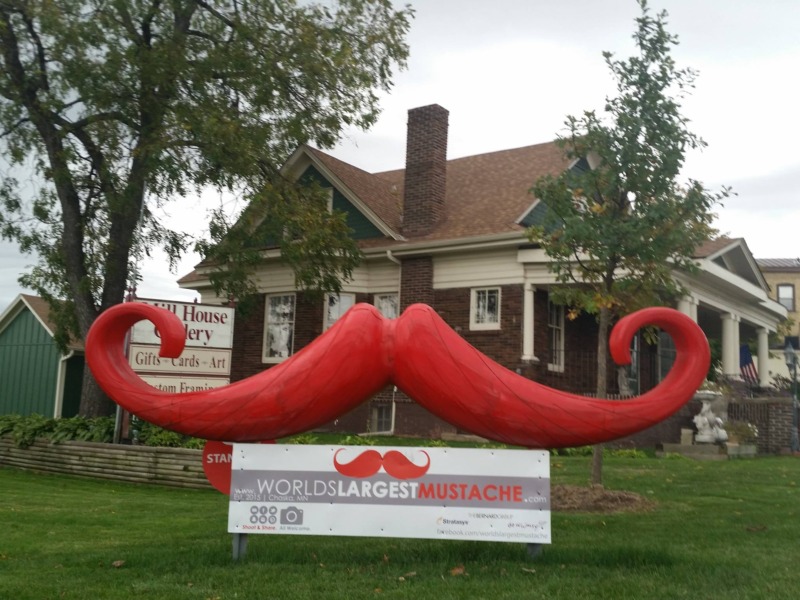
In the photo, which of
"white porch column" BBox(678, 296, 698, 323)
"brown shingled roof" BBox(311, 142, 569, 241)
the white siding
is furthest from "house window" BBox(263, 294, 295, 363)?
"white porch column" BBox(678, 296, 698, 323)

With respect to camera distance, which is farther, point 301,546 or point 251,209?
point 251,209

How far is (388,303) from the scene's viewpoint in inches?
859

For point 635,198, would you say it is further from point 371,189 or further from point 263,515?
point 371,189

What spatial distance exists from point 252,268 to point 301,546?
11983 millimetres

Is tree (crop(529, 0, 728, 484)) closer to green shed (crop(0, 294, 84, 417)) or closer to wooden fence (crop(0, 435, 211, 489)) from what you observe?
wooden fence (crop(0, 435, 211, 489))

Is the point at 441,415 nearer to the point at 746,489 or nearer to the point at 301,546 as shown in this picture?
the point at 301,546

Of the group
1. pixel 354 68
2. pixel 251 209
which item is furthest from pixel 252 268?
pixel 354 68

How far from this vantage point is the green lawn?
5641mm

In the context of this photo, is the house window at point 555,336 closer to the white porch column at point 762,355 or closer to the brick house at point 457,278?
the brick house at point 457,278

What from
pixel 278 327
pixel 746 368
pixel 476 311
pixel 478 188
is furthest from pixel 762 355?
pixel 278 327

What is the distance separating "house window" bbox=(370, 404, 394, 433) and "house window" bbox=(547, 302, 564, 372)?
418cm

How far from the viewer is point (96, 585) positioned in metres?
5.77

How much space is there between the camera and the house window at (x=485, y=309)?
1964 cm

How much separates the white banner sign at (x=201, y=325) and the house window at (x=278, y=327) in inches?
308
